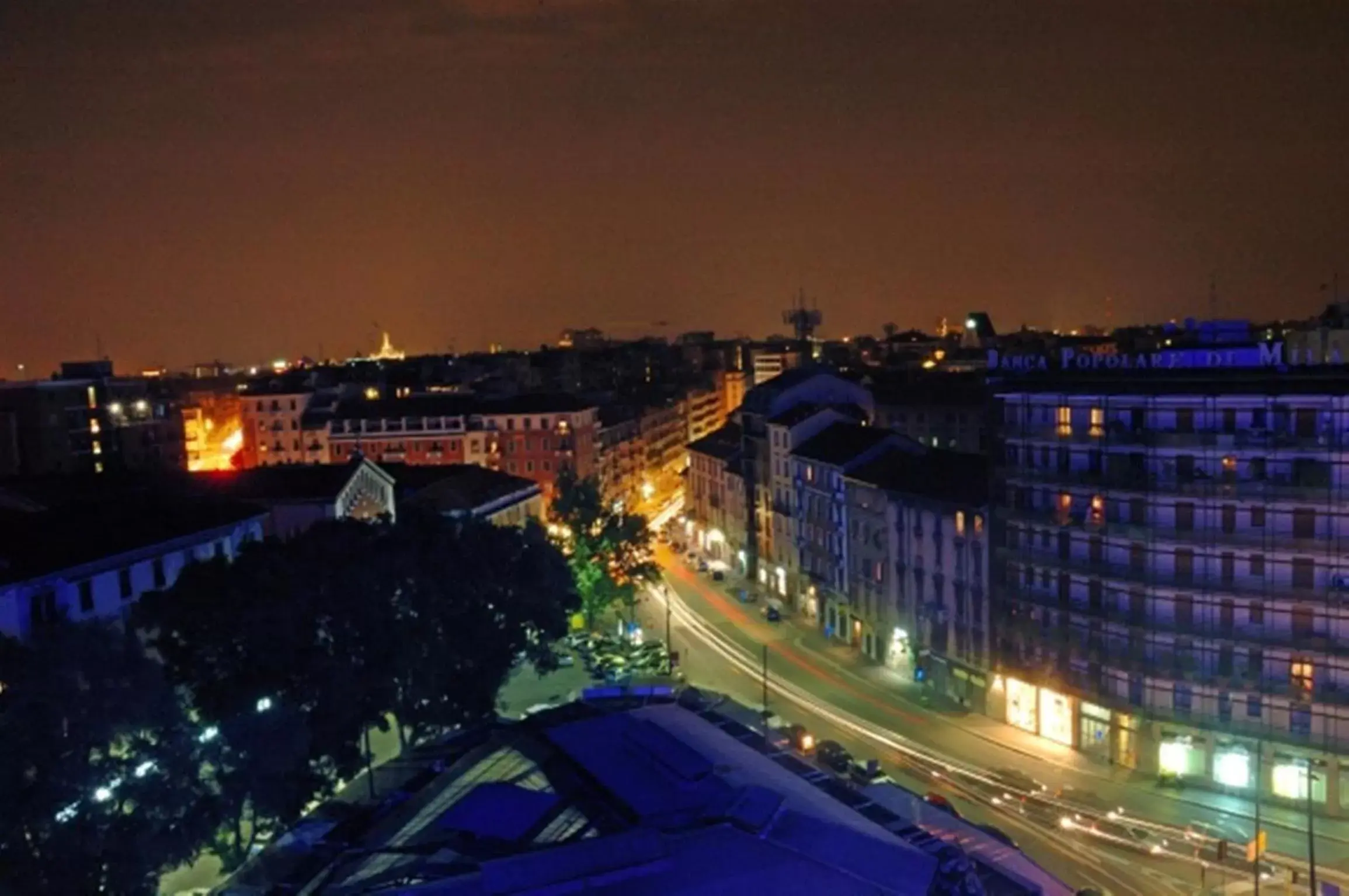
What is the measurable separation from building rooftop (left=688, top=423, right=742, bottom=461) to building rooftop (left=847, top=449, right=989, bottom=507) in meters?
33.4

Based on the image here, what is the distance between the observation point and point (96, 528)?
47.5 metres

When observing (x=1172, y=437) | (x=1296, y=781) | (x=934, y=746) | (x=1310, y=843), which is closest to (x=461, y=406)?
(x=934, y=746)

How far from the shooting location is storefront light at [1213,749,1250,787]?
4641 cm

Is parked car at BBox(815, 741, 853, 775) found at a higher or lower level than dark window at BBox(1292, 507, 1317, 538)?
lower

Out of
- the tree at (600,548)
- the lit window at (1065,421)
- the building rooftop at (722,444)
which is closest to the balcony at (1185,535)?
the lit window at (1065,421)

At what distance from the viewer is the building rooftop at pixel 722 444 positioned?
106m

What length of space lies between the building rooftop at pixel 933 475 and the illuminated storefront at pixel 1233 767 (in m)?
16.1

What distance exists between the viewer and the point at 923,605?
63375mm

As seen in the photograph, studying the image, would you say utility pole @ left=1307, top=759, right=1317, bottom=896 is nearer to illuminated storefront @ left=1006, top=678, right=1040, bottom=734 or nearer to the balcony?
the balcony

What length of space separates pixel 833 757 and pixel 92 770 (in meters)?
29.4

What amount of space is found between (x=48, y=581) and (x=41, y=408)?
270 ft

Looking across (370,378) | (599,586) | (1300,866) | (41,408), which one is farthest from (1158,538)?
(370,378)

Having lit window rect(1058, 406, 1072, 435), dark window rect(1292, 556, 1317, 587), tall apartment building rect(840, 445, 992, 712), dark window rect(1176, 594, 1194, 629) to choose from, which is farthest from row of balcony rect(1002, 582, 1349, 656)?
lit window rect(1058, 406, 1072, 435)

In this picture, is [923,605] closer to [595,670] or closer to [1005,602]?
[1005,602]
